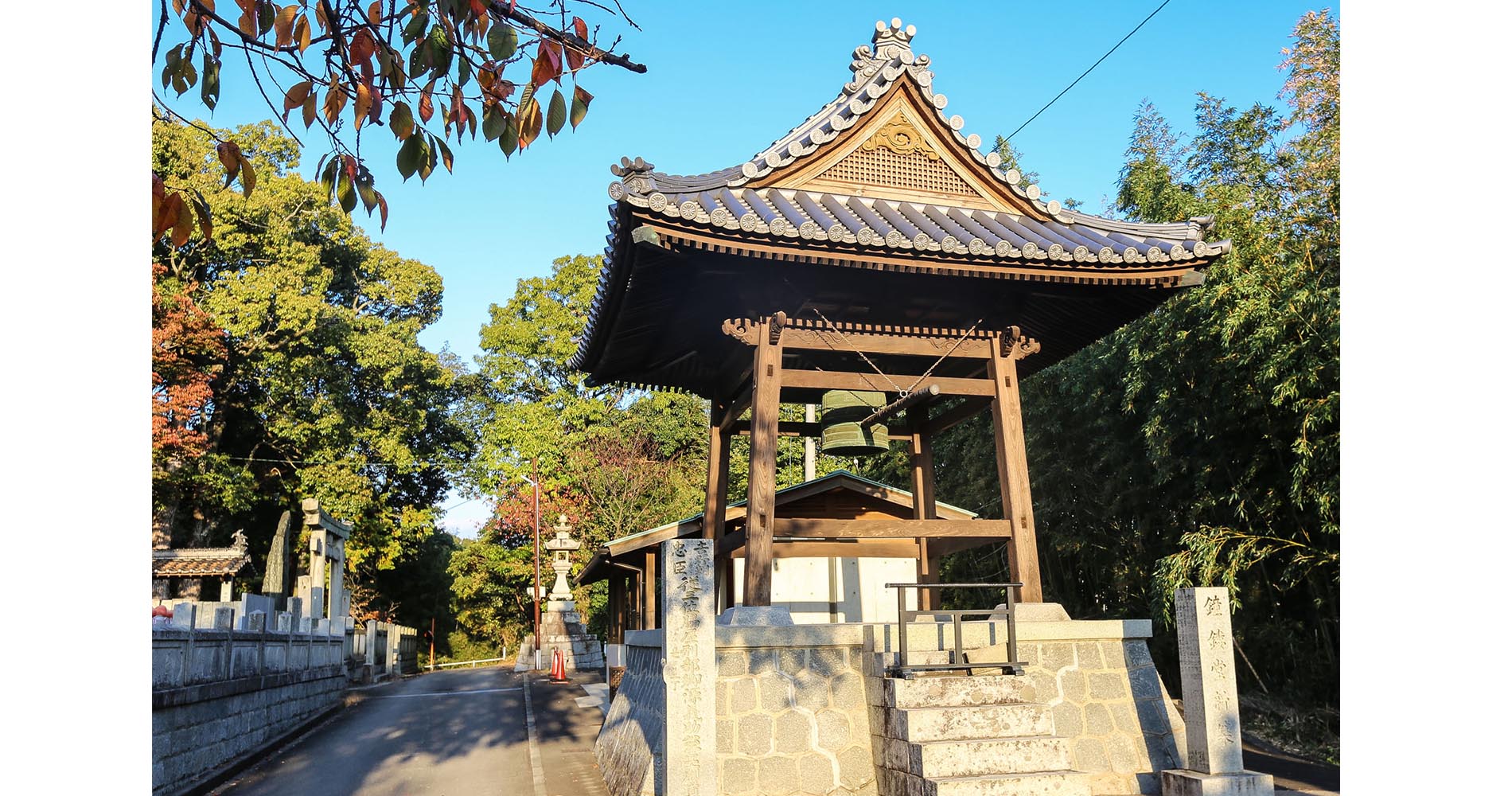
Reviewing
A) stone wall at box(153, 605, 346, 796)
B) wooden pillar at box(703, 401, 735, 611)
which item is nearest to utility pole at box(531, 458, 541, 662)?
stone wall at box(153, 605, 346, 796)

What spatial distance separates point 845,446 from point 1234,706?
348 cm

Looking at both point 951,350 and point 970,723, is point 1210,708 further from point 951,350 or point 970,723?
point 951,350

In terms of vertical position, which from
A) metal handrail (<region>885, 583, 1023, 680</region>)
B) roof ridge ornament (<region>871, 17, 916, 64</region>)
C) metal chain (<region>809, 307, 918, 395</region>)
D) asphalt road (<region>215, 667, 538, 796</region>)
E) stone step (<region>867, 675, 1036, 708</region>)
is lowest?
asphalt road (<region>215, 667, 538, 796</region>)

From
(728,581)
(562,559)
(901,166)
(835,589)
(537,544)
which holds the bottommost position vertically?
(835,589)

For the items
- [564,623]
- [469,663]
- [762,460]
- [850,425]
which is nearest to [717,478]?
[850,425]

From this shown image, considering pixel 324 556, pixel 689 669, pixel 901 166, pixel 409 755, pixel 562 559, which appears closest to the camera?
pixel 689 669

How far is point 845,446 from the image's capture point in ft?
27.1

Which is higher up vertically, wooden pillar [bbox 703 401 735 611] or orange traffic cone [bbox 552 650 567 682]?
wooden pillar [bbox 703 401 735 611]

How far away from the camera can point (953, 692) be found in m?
6.41

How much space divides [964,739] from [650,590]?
12.3 metres

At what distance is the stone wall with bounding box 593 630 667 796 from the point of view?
7.03 m

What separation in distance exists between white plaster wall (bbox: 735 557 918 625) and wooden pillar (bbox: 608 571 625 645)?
9128 mm

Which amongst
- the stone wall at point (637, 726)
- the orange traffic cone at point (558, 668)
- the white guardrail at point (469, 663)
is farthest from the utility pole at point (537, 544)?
the stone wall at point (637, 726)

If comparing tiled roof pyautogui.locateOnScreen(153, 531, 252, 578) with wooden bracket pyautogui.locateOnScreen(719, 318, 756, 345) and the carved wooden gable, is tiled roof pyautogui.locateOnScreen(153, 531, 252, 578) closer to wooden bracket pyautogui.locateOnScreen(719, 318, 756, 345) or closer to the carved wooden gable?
wooden bracket pyautogui.locateOnScreen(719, 318, 756, 345)
